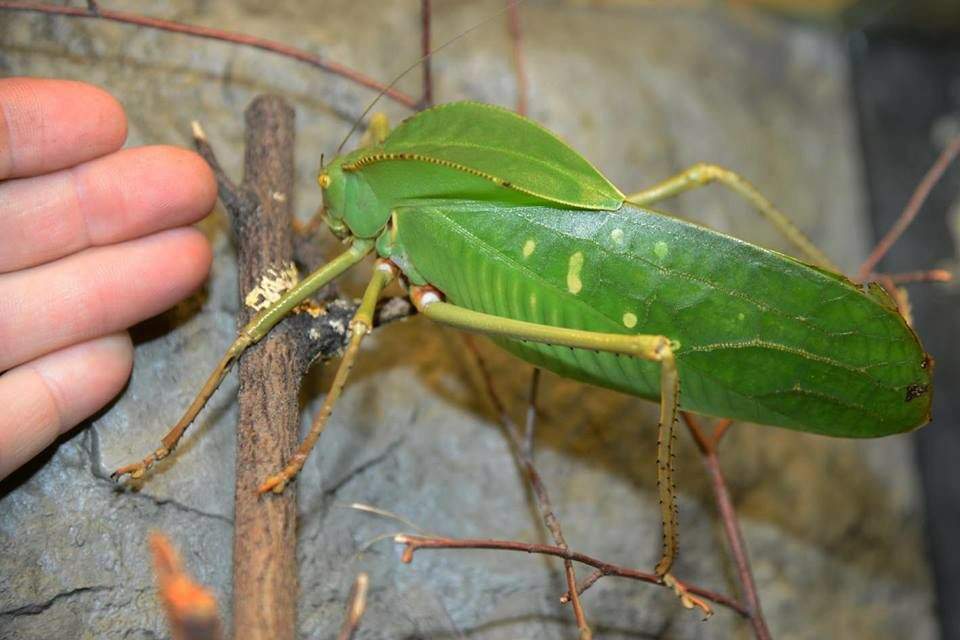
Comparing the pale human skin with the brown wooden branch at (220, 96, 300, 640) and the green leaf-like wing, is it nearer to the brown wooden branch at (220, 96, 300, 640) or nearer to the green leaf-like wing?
the brown wooden branch at (220, 96, 300, 640)

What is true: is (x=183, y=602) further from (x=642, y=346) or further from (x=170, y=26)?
(x=170, y=26)

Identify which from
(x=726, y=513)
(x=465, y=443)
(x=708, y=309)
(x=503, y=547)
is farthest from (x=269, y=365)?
(x=726, y=513)

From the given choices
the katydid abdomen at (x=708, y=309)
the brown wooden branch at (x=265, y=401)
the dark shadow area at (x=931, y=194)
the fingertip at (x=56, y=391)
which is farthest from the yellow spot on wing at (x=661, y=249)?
the dark shadow area at (x=931, y=194)

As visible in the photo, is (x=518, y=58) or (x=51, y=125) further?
(x=518, y=58)

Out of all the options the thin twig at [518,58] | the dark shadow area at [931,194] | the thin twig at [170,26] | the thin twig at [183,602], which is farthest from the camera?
the dark shadow area at [931,194]

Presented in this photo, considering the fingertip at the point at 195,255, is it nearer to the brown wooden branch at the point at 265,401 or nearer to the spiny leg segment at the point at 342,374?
the brown wooden branch at the point at 265,401

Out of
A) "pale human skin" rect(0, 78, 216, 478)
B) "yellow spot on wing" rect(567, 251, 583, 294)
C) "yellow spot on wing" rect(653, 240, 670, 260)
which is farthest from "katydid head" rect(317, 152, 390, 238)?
"yellow spot on wing" rect(653, 240, 670, 260)

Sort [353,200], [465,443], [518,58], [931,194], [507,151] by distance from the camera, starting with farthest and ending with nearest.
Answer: [931,194]
[518,58]
[465,443]
[353,200]
[507,151]

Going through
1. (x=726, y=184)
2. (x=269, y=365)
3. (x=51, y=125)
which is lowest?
(x=269, y=365)
